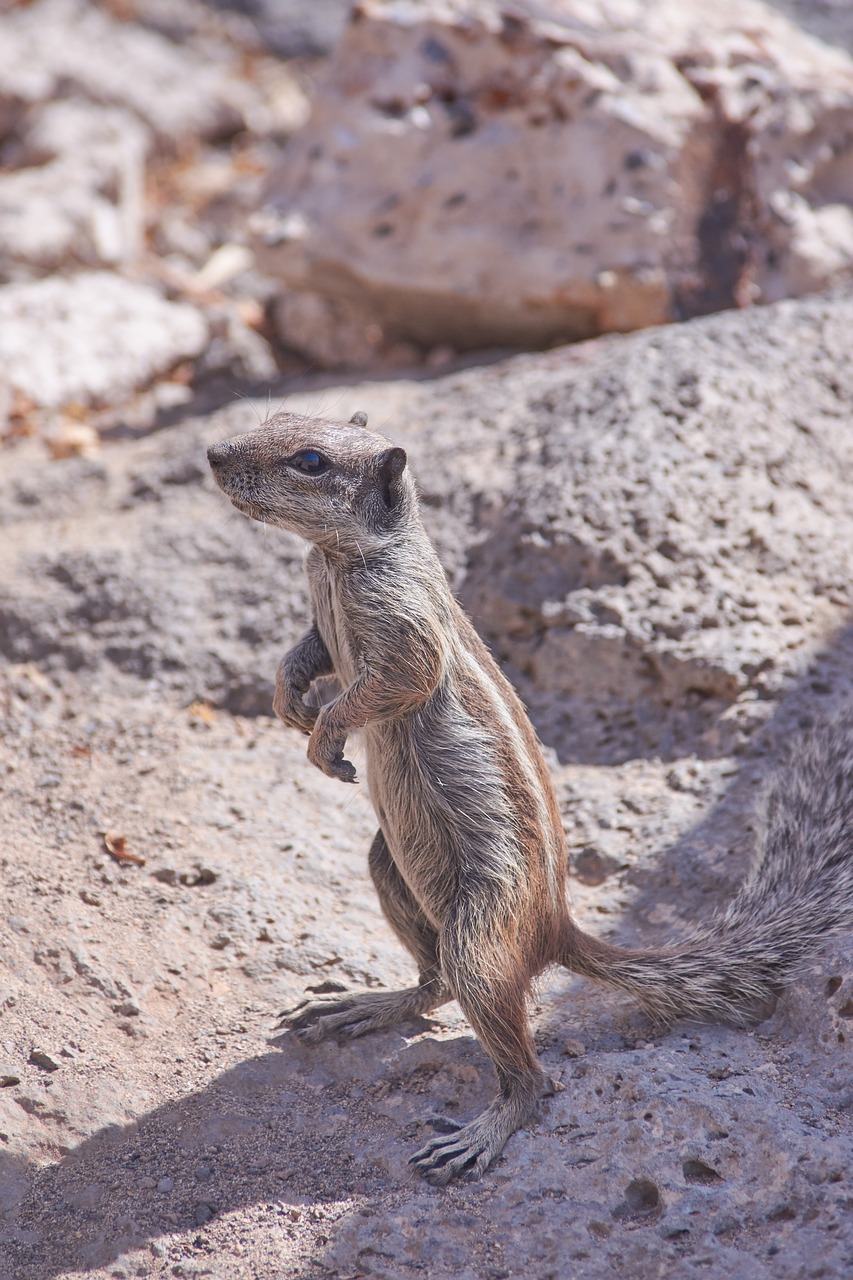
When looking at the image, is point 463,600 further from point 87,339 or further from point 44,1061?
point 87,339

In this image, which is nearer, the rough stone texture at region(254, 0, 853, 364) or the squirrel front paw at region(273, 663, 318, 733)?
the squirrel front paw at region(273, 663, 318, 733)

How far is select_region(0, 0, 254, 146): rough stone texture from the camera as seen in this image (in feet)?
32.4

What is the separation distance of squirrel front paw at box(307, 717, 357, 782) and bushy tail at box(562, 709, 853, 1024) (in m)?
0.82

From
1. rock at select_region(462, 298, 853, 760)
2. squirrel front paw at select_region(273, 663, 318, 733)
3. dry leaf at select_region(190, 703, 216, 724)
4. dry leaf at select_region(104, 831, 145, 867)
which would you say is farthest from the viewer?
dry leaf at select_region(190, 703, 216, 724)

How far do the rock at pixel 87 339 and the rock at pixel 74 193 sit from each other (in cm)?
41

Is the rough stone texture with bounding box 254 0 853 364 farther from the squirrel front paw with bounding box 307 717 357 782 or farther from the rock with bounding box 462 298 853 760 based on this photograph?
the squirrel front paw with bounding box 307 717 357 782

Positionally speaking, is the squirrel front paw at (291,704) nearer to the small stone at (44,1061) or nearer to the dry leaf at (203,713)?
the small stone at (44,1061)

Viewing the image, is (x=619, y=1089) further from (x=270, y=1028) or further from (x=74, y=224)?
(x=74, y=224)

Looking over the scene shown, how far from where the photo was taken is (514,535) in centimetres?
478

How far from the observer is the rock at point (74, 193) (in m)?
8.00

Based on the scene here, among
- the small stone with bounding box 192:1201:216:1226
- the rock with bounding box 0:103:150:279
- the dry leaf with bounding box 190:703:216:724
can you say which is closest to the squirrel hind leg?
the small stone with bounding box 192:1201:216:1226

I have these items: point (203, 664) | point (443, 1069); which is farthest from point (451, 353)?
point (443, 1069)

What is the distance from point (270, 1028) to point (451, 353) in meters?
4.41

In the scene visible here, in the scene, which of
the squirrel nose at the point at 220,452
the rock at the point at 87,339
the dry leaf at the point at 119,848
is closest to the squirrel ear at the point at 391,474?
the squirrel nose at the point at 220,452
